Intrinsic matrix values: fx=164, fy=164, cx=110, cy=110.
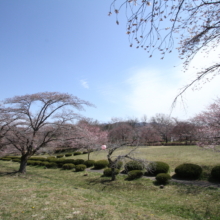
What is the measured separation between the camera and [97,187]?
1022cm

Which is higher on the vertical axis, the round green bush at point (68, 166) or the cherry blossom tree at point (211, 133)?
the cherry blossom tree at point (211, 133)

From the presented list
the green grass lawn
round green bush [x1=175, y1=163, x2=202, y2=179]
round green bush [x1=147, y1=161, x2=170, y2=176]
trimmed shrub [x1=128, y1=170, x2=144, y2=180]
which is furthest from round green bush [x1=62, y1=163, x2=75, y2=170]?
round green bush [x1=175, y1=163, x2=202, y2=179]

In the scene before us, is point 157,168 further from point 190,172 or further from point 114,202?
point 114,202

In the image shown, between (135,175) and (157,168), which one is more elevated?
(157,168)

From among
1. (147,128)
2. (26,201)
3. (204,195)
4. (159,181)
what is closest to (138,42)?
(26,201)

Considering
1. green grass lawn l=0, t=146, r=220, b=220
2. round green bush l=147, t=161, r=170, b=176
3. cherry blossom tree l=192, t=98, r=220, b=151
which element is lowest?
green grass lawn l=0, t=146, r=220, b=220

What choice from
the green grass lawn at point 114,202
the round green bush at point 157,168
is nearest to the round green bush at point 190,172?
the round green bush at point 157,168

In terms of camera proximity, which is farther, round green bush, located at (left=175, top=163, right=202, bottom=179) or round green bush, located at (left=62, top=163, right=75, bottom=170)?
round green bush, located at (left=62, top=163, right=75, bottom=170)

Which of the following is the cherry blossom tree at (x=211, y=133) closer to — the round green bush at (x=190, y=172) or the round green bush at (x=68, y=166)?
the round green bush at (x=190, y=172)

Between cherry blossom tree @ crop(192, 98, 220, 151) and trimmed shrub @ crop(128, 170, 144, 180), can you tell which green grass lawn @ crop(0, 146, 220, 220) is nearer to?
trimmed shrub @ crop(128, 170, 144, 180)

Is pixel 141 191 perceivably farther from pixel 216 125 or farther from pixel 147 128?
pixel 147 128

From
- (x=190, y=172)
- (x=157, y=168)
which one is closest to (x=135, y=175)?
(x=157, y=168)

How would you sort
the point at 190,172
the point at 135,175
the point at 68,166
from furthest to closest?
the point at 68,166 < the point at 135,175 < the point at 190,172

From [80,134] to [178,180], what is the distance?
7170 millimetres
